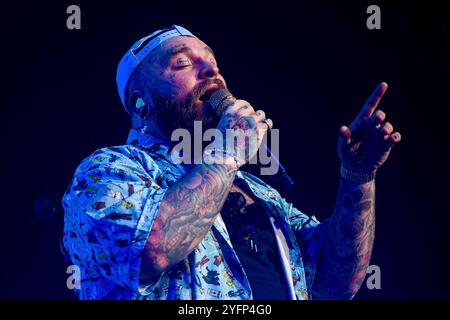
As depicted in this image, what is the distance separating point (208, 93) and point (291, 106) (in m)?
1.23

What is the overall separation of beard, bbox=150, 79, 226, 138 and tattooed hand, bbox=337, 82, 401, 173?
1.43ft

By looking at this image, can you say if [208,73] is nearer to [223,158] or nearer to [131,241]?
[223,158]

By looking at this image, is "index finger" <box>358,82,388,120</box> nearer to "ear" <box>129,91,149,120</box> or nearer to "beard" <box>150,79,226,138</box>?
"beard" <box>150,79,226,138</box>

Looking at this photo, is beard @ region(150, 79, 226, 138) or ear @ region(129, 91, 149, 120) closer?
beard @ region(150, 79, 226, 138)

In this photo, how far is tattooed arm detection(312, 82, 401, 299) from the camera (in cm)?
184

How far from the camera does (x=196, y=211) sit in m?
1.50

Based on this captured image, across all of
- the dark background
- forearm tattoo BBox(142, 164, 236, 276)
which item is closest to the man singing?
forearm tattoo BBox(142, 164, 236, 276)

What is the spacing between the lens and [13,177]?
2857mm

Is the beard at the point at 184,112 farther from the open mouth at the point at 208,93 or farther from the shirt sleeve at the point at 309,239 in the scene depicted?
the shirt sleeve at the point at 309,239

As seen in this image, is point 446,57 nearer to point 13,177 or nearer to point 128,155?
point 128,155

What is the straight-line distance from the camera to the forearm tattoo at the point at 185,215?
4.74 ft

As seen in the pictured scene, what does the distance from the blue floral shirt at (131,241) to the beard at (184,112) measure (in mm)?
155

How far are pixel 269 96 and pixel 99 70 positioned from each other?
892 mm
